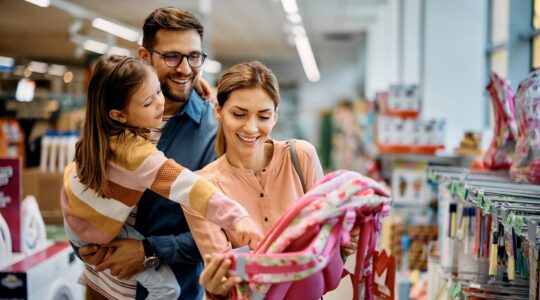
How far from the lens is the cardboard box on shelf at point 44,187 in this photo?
5.31 metres

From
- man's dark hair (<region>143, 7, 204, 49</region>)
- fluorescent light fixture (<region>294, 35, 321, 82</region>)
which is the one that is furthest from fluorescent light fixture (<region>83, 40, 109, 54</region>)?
man's dark hair (<region>143, 7, 204, 49</region>)

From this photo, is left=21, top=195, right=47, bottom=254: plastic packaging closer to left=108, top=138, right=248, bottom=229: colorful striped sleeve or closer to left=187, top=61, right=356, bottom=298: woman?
left=108, top=138, right=248, bottom=229: colorful striped sleeve

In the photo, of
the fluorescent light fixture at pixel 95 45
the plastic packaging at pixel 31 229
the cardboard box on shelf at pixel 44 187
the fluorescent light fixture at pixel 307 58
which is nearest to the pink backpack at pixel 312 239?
the plastic packaging at pixel 31 229

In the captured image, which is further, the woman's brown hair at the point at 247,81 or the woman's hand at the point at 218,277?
the woman's brown hair at the point at 247,81

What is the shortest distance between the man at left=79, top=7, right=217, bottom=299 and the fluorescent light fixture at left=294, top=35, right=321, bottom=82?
12.9m

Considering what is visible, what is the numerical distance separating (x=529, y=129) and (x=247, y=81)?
138 cm

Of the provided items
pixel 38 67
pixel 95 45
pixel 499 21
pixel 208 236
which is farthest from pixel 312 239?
pixel 38 67

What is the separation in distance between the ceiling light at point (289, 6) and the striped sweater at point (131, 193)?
8.62 m

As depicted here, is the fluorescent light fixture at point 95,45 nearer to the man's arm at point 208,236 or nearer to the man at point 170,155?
the man at point 170,155

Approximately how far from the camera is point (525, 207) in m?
1.90

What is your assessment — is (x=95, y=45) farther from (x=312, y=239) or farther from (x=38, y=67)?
(x=312, y=239)

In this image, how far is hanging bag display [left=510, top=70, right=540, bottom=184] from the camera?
8.32 ft

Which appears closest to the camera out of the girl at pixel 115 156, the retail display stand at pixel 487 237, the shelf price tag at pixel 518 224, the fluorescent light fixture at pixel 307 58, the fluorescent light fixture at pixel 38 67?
the shelf price tag at pixel 518 224

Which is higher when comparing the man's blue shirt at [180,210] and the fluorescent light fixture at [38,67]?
the fluorescent light fixture at [38,67]
